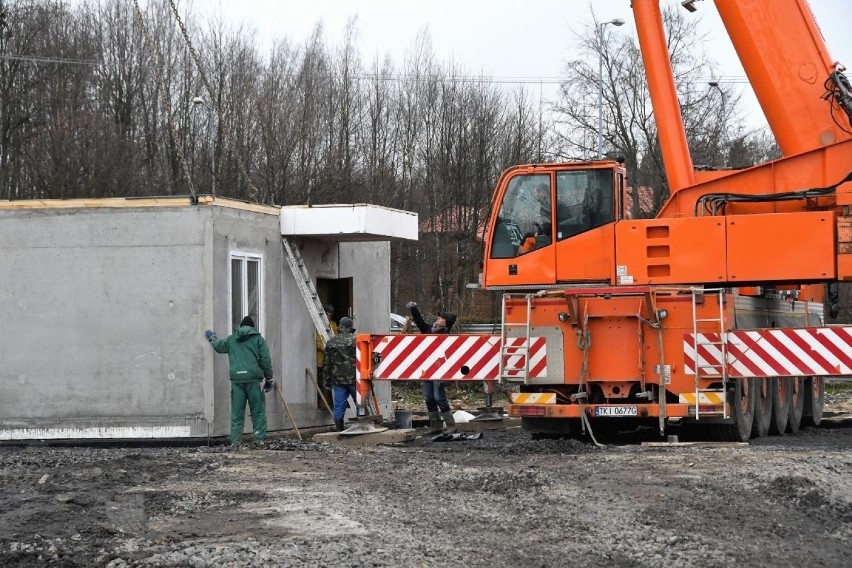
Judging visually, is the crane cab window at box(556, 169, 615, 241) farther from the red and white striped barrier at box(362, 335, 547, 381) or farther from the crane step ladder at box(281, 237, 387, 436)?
the crane step ladder at box(281, 237, 387, 436)

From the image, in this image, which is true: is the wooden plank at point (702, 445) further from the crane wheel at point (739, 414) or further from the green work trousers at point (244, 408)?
the green work trousers at point (244, 408)

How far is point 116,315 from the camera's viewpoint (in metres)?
16.7

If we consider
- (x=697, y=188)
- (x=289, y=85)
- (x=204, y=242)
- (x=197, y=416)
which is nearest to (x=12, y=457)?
(x=197, y=416)

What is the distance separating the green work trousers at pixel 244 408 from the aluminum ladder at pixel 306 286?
2613 mm

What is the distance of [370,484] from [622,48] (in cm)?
3271

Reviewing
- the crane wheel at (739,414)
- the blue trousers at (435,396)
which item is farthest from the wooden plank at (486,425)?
the crane wheel at (739,414)

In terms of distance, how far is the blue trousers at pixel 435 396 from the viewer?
17.6 meters

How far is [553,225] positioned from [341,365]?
3965 mm

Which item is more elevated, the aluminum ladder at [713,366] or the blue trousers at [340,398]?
the aluminum ladder at [713,366]

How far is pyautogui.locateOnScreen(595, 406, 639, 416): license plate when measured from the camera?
44.9 ft

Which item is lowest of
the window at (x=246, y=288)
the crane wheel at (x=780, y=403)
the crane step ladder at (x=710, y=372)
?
the crane wheel at (x=780, y=403)

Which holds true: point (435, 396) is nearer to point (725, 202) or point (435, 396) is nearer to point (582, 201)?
point (582, 201)

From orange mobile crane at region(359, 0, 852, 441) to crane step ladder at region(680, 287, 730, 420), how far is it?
0.05 ft

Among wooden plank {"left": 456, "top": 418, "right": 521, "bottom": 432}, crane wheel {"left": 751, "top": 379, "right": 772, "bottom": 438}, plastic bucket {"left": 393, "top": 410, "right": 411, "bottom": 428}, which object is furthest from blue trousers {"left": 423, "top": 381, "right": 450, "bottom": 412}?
crane wheel {"left": 751, "top": 379, "right": 772, "bottom": 438}
